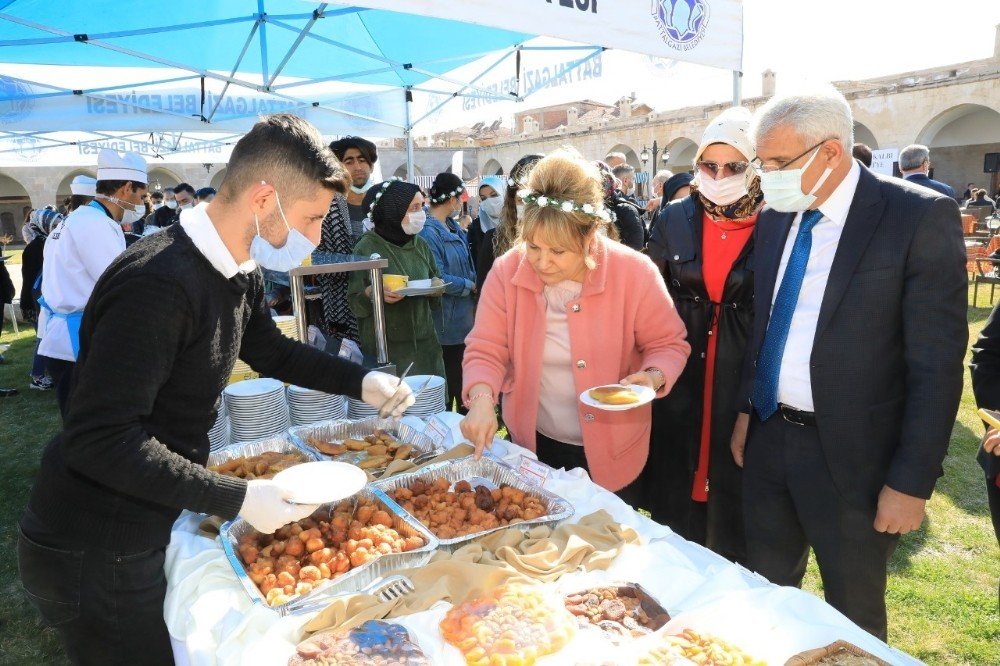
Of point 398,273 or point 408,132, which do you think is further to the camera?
point 408,132

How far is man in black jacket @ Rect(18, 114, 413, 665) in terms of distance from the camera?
120cm

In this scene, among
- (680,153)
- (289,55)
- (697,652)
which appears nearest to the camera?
(697,652)

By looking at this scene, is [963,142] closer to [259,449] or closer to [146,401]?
[259,449]

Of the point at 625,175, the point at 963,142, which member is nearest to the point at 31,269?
the point at 625,175

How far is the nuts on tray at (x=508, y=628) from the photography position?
3.90ft

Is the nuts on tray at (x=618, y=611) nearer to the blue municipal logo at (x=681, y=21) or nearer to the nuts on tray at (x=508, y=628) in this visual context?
the nuts on tray at (x=508, y=628)

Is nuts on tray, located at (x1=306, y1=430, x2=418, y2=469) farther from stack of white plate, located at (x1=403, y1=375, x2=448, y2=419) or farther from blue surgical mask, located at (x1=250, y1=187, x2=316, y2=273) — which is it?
blue surgical mask, located at (x1=250, y1=187, x2=316, y2=273)

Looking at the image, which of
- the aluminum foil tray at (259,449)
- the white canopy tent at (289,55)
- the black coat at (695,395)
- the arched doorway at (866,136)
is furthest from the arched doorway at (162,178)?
the black coat at (695,395)

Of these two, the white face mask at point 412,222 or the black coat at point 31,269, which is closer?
the white face mask at point 412,222

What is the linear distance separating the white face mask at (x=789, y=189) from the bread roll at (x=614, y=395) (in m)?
0.69

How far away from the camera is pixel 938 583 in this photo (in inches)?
115

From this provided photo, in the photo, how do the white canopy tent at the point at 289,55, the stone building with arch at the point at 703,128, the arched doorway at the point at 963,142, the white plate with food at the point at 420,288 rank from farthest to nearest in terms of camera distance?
the arched doorway at the point at 963,142, the stone building with arch at the point at 703,128, the white canopy tent at the point at 289,55, the white plate with food at the point at 420,288

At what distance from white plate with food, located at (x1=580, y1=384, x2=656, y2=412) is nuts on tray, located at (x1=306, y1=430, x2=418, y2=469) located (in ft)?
2.44

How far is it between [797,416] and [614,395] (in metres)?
0.54
